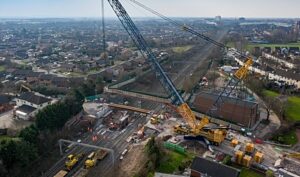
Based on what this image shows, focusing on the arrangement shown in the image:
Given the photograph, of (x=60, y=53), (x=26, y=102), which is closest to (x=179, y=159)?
(x=26, y=102)

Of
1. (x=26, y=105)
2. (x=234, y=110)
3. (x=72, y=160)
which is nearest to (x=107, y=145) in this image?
(x=72, y=160)

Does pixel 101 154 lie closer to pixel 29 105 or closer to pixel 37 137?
pixel 37 137

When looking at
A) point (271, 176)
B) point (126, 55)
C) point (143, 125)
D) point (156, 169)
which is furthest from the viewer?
point (126, 55)

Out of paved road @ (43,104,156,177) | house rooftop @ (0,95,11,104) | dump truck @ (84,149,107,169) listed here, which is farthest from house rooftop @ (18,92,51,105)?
dump truck @ (84,149,107,169)

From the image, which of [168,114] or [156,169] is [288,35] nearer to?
[168,114]

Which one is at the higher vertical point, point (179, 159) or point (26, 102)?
point (26, 102)

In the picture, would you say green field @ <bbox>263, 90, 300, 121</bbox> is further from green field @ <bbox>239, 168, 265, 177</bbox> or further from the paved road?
the paved road

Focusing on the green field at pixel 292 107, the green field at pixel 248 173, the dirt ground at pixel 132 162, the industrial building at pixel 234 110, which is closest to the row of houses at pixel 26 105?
the dirt ground at pixel 132 162
